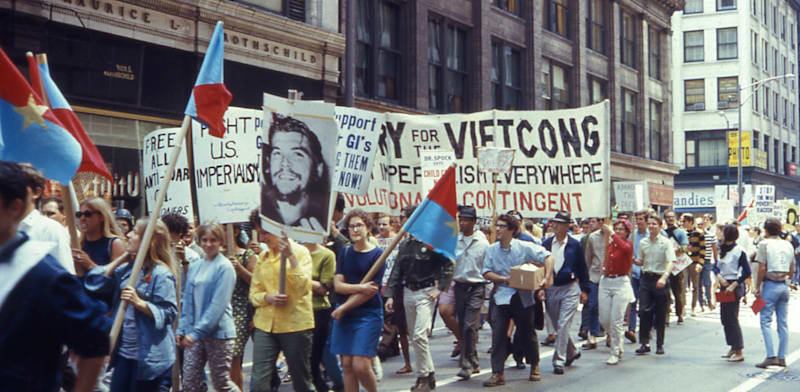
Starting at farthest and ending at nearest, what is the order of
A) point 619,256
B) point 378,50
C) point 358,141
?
point 378,50 → point 619,256 → point 358,141

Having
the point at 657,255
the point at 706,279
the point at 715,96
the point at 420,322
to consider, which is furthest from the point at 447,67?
the point at 715,96

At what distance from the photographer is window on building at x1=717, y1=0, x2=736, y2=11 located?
204 feet

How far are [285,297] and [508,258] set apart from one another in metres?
3.98

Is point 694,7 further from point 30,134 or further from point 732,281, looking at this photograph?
point 30,134

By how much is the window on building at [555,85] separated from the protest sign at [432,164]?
62.4ft

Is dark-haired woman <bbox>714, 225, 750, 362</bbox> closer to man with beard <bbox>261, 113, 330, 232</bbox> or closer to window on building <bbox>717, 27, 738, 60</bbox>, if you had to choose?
man with beard <bbox>261, 113, 330, 232</bbox>

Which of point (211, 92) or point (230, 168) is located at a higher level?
point (211, 92)

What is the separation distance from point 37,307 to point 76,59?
43.7 ft

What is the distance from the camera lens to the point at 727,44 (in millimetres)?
62406


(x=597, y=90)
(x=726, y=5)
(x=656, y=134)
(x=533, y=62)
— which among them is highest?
(x=726, y=5)

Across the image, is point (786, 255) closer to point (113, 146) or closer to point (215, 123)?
point (215, 123)

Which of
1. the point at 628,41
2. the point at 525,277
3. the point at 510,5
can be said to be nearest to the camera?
the point at 525,277

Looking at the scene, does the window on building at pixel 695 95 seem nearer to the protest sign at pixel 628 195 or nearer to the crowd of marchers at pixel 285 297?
the protest sign at pixel 628 195

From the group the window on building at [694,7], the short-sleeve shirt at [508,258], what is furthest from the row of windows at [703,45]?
the short-sleeve shirt at [508,258]
